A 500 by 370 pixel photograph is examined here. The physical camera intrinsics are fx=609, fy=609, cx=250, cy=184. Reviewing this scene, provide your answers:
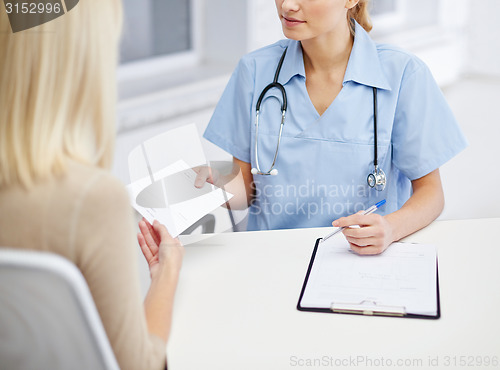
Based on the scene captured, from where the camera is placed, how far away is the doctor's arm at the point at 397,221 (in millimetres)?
1035

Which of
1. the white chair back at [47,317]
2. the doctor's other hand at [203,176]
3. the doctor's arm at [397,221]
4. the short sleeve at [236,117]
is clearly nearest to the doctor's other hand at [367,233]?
the doctor's arm at [397,221]

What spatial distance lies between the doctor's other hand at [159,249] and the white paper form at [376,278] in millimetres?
212

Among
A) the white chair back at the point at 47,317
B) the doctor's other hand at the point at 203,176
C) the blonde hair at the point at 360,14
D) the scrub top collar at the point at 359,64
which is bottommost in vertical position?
the doctor's other hand at the point at 203,176

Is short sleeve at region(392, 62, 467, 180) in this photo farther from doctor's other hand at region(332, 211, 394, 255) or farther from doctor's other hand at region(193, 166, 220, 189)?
doctor's other hand at region(193, 166, 220, 189)

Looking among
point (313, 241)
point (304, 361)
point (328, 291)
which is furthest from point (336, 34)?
point (304, 361)

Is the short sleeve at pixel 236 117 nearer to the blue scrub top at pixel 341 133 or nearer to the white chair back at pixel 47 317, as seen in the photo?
the blue scrub top at pixel 341 133

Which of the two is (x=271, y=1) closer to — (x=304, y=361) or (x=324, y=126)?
(x=324, y=126)

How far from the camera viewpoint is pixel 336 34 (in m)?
1.32

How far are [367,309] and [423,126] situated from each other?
537 mm

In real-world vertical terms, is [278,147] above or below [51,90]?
below

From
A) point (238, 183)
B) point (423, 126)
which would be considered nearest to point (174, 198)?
point (238, 183)

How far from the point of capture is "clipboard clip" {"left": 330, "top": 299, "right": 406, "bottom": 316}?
86cm

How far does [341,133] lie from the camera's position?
129 cm

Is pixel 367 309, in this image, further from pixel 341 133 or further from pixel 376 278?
pixel 341 133
